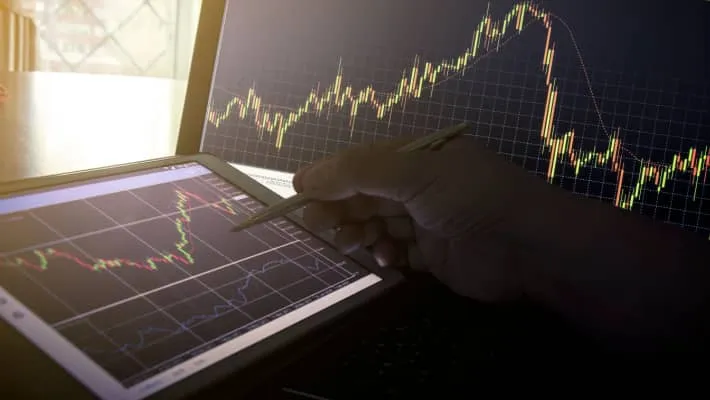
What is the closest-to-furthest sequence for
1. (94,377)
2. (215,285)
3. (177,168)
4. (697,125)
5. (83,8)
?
(94,377), (215,285), (177,168), (697,125), (83,8)

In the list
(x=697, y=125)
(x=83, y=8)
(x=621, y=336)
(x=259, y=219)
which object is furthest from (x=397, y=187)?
(x=83, y=8)

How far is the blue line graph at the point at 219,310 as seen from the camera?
1.28 feet

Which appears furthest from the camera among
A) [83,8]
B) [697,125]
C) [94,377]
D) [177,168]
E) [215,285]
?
[83,8]

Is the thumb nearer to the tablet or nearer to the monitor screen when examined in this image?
the tablet

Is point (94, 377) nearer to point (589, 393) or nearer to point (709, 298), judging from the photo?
point (589, 393)

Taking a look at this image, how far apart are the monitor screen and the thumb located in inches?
8.1

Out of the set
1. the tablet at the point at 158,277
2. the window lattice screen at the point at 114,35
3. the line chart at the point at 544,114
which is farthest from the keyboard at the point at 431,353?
the window lattice screen at the point at 114,35

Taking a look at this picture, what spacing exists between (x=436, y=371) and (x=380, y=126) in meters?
0.34

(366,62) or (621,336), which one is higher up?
(366,62)

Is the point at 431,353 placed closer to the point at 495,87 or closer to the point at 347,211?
the point at 347,211

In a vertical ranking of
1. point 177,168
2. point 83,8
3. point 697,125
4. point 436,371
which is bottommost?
point 436,371

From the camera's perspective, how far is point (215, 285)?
18.6 inches

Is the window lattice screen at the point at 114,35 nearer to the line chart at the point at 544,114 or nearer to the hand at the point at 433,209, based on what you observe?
the line chart at the point at 544,114

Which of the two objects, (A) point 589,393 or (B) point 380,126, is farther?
(B) point 380,126
